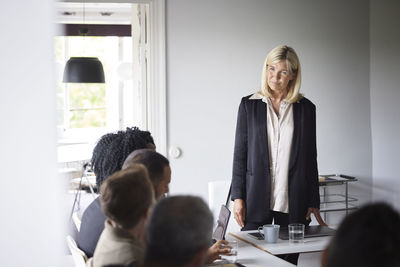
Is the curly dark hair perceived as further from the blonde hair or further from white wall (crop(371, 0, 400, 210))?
white wall (crop(371, 0, 400, 210))

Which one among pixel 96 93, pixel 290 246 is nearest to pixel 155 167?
pixel 290 246

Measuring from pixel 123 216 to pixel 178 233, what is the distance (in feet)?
1.82

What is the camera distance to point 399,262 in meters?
1.01

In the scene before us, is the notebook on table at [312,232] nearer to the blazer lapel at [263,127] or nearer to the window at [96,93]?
the blazer lapel at [263,127]

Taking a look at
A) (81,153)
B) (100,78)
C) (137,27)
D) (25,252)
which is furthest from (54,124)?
(81,153)

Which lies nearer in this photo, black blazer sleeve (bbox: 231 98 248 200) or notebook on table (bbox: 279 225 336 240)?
notebook on table (bbox: 279 225 336 240)

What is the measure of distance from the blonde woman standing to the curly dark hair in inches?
23.0

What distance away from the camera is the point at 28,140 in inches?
57.5

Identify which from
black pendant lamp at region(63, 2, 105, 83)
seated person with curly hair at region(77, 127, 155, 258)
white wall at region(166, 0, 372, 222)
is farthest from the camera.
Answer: black pendant lamp at region(63, 2, 105, 83)

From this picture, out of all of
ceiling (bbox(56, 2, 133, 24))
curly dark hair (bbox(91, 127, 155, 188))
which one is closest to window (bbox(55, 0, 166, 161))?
ceiling (bbox(56, 2, 133, 24))

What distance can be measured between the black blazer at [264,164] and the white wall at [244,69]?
126cm

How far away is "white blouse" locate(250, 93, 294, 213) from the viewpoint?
305 centimetres

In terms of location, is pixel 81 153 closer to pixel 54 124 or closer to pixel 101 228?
pixel 101 228

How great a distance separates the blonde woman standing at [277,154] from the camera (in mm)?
3047
